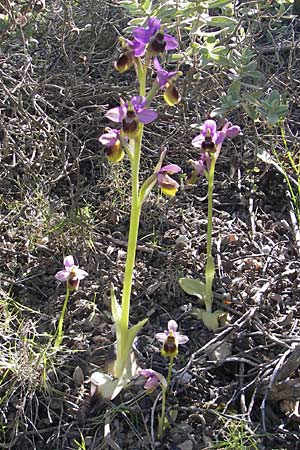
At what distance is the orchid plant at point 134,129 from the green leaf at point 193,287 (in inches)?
10.5

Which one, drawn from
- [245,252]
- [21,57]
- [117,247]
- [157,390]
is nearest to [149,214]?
[117,247]

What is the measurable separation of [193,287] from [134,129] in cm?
62

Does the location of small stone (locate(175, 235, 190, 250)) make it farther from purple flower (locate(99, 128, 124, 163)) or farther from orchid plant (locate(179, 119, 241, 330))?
purple flower (locate(99, 128, 124, 163))

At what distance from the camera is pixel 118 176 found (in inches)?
98.6

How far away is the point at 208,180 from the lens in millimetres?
1955

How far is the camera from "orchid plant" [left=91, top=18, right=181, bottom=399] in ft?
5.24

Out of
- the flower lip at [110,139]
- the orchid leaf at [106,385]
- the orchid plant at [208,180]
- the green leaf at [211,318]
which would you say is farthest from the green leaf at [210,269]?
the flower lip at [110,139]

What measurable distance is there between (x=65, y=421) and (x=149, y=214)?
86 cm

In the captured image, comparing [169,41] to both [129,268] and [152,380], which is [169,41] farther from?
[152,380]

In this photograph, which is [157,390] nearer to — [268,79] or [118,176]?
[118,176]

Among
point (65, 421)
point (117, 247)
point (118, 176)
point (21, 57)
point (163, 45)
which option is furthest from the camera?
point (21, 57)

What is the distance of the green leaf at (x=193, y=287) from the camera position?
2013 millimetres

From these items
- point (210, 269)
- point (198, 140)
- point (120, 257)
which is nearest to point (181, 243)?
point (120, 257)

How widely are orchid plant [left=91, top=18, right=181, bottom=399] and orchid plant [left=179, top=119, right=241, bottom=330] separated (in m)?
0.23
